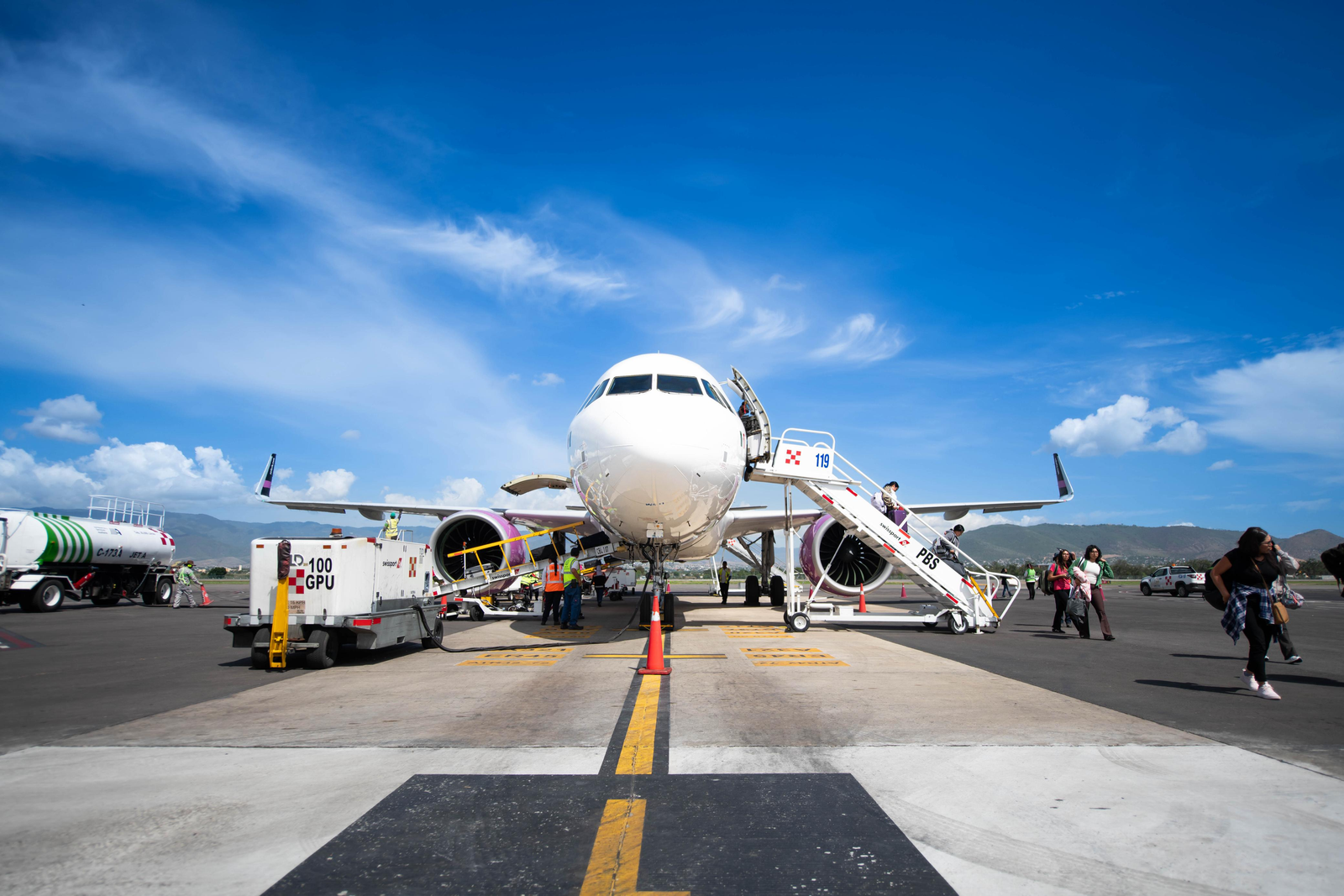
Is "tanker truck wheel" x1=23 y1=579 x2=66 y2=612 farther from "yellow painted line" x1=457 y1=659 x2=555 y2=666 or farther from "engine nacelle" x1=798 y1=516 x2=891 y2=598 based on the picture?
"engine nacelle" x1=798 y1=516 x2=891 y2=598

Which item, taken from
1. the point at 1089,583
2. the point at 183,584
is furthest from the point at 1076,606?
the point at 183,584

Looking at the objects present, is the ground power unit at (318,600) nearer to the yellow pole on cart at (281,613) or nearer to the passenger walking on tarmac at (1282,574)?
the yellow pole on cart at (281,613)

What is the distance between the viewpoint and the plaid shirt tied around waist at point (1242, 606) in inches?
276

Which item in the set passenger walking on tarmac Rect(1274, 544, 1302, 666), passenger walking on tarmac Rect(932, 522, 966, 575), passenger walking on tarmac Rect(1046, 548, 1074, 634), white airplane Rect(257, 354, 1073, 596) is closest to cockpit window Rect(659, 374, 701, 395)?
white airplane Rect(257, 354, 1073, 596)

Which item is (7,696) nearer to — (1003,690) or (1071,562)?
(1003,690)

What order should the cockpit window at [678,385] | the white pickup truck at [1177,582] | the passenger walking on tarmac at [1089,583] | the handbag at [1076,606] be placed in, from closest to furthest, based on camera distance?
the cockpit window at [678,385] → the passenger walking on tarmac at [1089,583] → the handbag at [1076,606] → the white pickup truck at [1177,582]

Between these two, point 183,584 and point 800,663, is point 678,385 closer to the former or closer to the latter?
point 800,663

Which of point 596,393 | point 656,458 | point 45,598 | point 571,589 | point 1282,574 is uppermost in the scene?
point 596,393

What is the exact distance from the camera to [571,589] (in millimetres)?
14297

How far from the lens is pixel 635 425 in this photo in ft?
33.3

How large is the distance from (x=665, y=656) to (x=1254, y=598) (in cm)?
670

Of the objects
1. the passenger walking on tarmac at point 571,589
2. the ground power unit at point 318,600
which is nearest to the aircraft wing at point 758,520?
the passenger walking on tarmac at point 571,589

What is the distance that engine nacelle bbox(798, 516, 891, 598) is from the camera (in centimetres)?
1634

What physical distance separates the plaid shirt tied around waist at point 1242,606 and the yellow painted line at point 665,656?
567 cm
